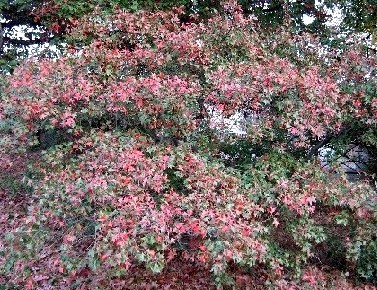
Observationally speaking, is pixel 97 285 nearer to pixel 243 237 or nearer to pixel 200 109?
pixel 243 237

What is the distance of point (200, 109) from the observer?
13.2 feet

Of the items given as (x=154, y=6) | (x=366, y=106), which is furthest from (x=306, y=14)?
(x=366, y=106)

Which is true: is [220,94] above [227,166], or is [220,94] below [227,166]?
above

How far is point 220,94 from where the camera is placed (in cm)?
385

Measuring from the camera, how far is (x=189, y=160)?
3551 millimetres

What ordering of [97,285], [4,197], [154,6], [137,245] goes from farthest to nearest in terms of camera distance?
[154,6] → [4,197] → [97,285] → [137,245]

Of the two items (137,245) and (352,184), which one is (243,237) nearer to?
(137,245)

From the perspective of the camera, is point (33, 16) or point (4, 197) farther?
point (33, 16)

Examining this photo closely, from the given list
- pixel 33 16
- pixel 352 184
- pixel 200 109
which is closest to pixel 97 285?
pixel 200 109

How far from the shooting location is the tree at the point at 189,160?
120 inches

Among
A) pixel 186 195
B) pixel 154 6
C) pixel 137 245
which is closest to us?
pixel 137 245

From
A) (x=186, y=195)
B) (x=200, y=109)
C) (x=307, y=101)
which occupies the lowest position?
(x=186, y=195)

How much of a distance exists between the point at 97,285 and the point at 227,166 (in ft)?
5.49

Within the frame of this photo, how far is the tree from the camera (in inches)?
120
